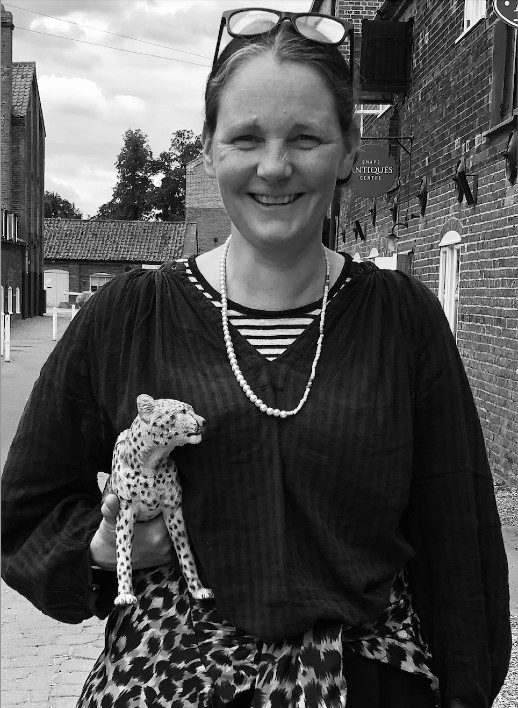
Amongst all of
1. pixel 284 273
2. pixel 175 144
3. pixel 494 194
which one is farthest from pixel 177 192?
pixel 284 273

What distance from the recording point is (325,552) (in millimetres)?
1727

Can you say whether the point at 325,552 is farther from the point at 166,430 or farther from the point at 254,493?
the point at 166,430

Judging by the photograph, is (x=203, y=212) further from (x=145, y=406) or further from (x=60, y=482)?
(x=145, y=406)

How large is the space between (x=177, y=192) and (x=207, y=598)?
84.0 meters

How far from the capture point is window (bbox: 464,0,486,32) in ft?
32.3

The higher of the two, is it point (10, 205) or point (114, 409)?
point (10, 205)

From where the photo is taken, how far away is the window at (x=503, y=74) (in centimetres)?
861

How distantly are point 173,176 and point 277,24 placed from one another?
274 feet

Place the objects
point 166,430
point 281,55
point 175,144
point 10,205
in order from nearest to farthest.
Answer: point 166,430 < point 281,55 < point 10,205 < point 175,144

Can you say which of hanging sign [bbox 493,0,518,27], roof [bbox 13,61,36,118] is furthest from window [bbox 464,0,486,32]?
roof [bbox 13,61,36,118]

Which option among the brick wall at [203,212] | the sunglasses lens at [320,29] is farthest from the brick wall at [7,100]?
the sunglasses lens at [320,29]

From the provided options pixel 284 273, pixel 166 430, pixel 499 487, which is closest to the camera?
pixel 166 430

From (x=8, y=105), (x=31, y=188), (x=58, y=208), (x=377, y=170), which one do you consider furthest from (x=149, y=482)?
(x=58, y=208)

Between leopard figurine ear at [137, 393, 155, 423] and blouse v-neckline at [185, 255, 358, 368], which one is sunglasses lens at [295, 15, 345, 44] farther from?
leopard figurine ear at [137, 393, 155, 423]
